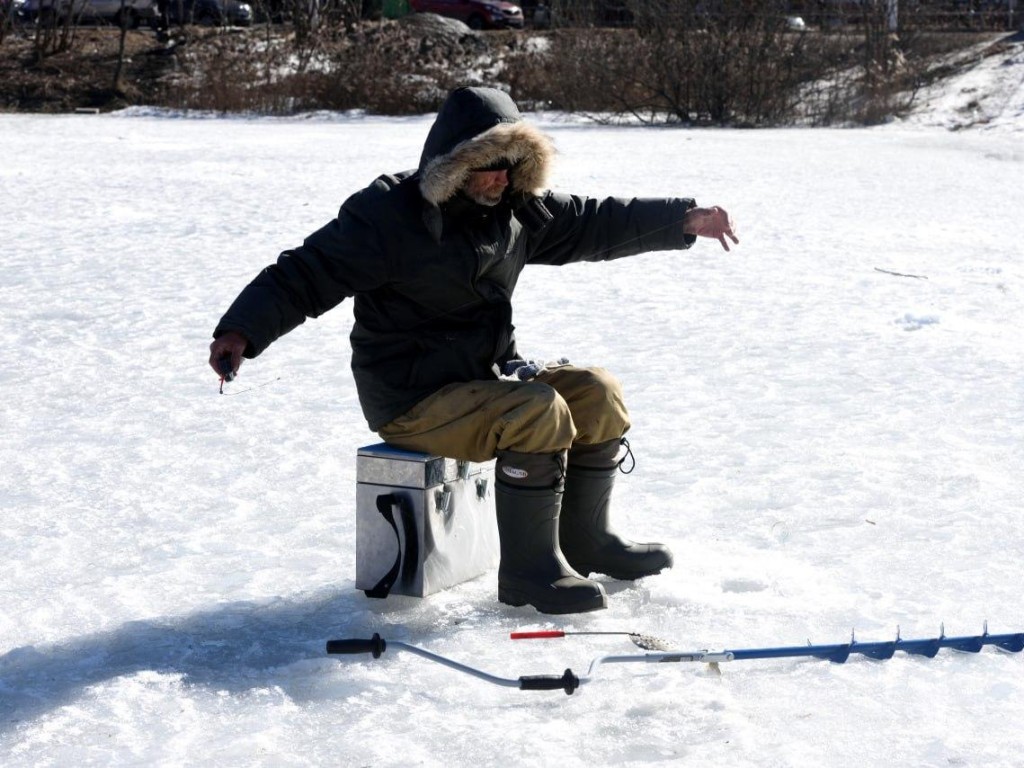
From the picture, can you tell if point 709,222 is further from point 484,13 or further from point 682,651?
point 484,13

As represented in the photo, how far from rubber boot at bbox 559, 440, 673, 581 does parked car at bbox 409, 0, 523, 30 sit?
31.7m

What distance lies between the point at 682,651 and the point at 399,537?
78cm

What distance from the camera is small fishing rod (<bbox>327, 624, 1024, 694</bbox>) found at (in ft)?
10.1

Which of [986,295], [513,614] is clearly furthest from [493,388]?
[986,295]

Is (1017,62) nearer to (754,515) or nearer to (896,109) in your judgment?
(896,109)

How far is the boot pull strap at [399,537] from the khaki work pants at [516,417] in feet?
0.47

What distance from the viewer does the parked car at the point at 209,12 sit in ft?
109

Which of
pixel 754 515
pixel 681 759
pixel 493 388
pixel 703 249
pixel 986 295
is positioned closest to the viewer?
pixel 681 759

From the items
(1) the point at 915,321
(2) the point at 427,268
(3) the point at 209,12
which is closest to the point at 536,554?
(2) the point at 427,268

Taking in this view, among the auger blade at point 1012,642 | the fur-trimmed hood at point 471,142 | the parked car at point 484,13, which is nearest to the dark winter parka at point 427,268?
the fur-trimmed hood at point 471,142

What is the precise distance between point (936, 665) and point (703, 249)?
665cm

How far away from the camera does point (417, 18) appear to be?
2970 centimetres

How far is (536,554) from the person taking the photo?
355 cm

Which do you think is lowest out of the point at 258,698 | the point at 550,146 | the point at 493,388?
the point at 258,698
